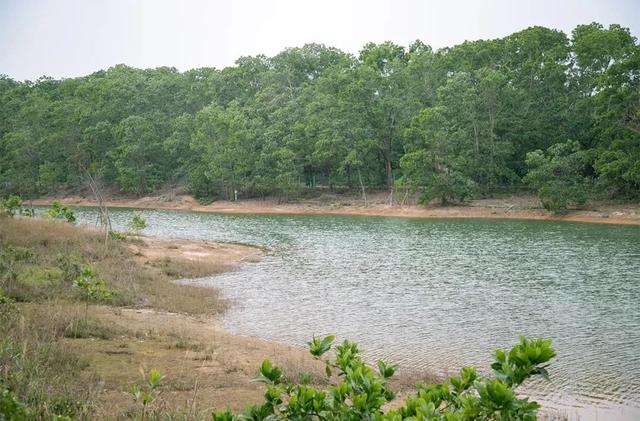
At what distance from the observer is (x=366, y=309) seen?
63.0 feet

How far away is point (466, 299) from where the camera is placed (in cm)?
2052

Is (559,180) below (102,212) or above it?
above

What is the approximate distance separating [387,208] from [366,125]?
10.2m

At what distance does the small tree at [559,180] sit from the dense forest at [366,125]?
16 centimetres

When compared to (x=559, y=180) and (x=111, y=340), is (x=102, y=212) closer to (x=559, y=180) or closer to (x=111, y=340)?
(x=111, y=340)

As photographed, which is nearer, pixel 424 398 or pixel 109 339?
pixel 424 398

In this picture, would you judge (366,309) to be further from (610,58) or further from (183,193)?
(183,193)

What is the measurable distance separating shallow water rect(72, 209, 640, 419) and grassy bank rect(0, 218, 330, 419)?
213 centimetres

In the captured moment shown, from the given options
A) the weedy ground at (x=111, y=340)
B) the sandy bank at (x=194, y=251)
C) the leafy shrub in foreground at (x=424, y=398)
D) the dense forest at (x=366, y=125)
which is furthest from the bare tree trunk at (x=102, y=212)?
the dense forest at (x=366, y=125)

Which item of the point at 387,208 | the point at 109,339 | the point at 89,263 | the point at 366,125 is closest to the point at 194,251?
the point at 89,263

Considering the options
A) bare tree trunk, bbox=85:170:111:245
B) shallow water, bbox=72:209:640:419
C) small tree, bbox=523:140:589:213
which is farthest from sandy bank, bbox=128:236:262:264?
small tree, bbox=523:140:589:213

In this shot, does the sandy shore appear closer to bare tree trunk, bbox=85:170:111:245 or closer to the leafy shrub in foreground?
bare tree trunk, bbox=85:170:111:245

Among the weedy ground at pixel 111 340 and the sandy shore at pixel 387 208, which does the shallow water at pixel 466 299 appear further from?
the sandy shore at pixel 387 208

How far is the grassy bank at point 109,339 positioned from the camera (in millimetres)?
7133
